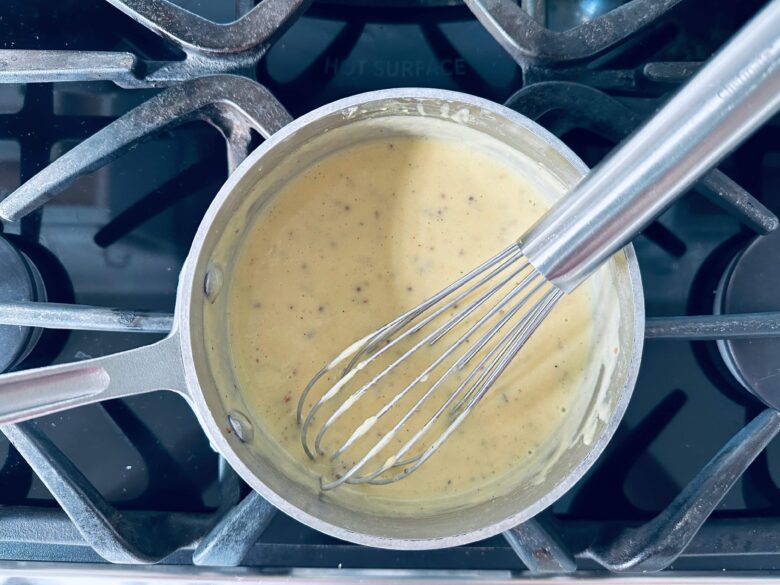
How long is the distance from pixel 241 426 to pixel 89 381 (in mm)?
148

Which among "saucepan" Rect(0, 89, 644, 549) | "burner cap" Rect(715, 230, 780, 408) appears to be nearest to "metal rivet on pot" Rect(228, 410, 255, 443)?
"saucepan" Rect(0, 89, 644, 549)

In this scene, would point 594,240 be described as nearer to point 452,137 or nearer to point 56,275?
point 452,137

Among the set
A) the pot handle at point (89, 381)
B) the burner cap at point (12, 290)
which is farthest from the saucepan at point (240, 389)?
the burner cap at point (12, 290)

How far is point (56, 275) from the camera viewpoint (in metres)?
0.53

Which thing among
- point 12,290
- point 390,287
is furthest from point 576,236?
point 12,290

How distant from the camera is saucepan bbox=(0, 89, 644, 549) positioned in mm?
386

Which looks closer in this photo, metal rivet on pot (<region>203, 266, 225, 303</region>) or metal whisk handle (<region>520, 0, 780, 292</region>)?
metal whisk handle (<region>520, 0, 780, 292</region>)

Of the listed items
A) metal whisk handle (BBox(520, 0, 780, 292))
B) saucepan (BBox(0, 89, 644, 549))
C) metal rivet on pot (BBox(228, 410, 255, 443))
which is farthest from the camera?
metal rivet on pot (BBox(228, 410, 255, 443))

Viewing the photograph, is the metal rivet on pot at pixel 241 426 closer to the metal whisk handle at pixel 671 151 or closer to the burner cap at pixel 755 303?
the metal whisk handle at pixel 671 151

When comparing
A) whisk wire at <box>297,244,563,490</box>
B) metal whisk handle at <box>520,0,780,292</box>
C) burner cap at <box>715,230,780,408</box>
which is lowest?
whisk wire at <box>297,244,563,490</box>

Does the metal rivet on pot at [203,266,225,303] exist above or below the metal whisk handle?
below

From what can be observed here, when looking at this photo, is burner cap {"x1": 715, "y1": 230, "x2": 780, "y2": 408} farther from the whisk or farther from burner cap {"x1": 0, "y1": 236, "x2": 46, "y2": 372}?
burner cap {"x1": 0, "y1": 236, "x2": 46, "y2": 372}

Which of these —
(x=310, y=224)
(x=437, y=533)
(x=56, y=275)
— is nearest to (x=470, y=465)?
(x=437, y=533)

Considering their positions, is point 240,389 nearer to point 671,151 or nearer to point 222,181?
point 222,181
